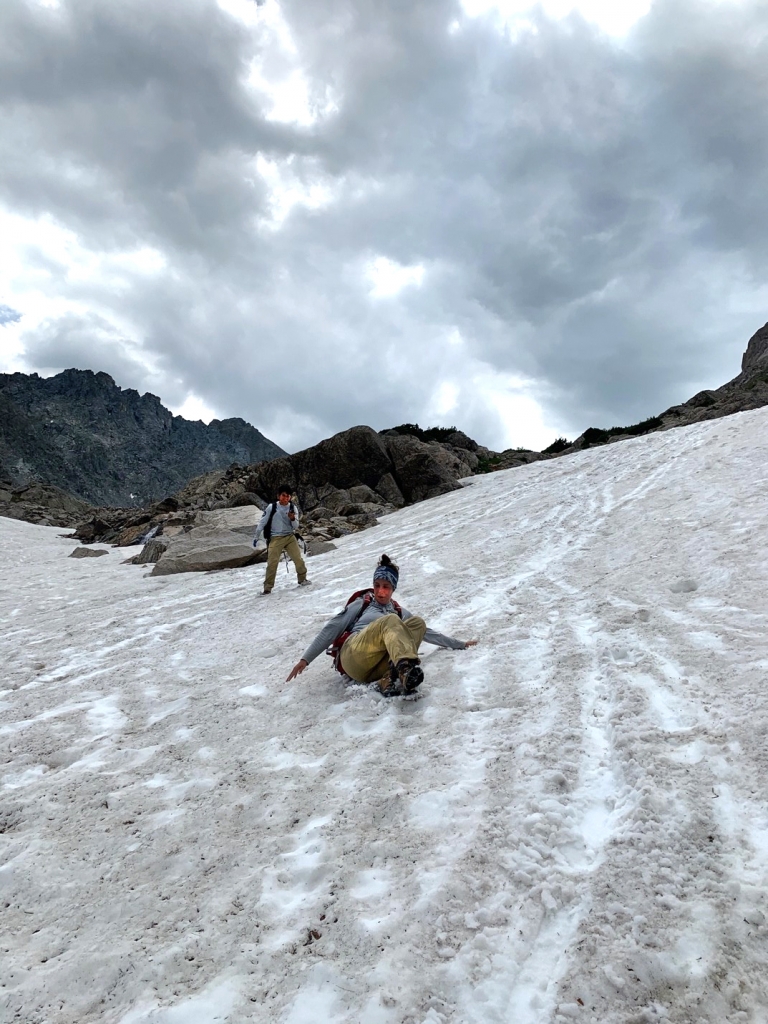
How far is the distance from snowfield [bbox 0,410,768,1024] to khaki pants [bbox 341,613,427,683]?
0.32 metres

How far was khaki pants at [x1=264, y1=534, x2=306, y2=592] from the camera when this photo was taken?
12008 mm

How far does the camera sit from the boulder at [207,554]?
54.3 feet

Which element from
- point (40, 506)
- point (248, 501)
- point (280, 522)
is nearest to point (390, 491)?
point (248, 501)

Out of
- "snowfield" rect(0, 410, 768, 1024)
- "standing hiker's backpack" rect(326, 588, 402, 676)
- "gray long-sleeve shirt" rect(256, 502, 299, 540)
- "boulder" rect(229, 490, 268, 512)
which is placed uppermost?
"boulder" rect(229, 490, 268, 512)

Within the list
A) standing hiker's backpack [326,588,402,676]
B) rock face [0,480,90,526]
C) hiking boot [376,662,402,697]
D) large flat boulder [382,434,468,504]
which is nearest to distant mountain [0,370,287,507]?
rock face [0,480,90,526]

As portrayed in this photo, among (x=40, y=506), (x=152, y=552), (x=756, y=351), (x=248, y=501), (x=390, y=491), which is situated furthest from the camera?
(x=756, y=351)

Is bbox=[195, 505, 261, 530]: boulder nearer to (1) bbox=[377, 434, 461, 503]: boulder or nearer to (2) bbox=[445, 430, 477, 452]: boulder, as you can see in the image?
(1) bbox=[377, 434, 461, 503]: boulder

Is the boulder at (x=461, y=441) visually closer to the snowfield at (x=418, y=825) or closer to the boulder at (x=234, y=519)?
the boulder at (x=234, y=519)

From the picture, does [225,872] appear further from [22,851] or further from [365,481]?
[365,481]

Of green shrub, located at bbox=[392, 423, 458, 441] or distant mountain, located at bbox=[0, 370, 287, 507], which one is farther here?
distant mountain, located at bbox=[0, 370, 287, 507]

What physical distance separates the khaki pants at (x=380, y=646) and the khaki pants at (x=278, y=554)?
6.60 meters

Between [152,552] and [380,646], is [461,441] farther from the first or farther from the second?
[380,646]

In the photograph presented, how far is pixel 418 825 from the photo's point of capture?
329cm

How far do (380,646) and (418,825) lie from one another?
2120 mm
